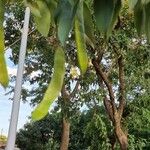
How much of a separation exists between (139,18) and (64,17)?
284 millimetres

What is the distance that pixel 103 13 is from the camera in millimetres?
1214

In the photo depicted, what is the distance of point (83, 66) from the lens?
1.22m

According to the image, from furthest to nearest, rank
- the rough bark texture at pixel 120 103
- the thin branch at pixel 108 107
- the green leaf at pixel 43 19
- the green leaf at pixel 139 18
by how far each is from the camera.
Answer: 1. the thin branch at pixel 108 107
2. the rough bark texture at pixel 120 103
3. the green leaf at pixel 139 18
4. the green leaf at pixel 43 19

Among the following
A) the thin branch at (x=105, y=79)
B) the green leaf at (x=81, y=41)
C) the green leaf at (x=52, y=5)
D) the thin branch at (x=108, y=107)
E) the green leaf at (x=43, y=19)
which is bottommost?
the green leaf at (x=81, y=41)

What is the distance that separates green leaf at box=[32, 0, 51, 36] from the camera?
125 cm

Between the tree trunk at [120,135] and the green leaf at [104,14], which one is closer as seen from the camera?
the green leaf at [104,14]

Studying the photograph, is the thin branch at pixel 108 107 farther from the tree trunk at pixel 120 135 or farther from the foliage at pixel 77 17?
the foliage at pixel 77 17

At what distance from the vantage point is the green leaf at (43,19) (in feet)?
4.10

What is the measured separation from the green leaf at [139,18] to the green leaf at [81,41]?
0.16 meters

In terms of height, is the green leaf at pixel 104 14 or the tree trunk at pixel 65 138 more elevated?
the tree trunk at pixel 65 138

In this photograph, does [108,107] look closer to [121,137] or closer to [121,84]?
[121,84]

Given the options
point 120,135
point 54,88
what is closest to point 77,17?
point 54,88

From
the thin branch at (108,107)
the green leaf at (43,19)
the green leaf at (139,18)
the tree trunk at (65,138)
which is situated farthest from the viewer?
the tree trunk at (65,138)

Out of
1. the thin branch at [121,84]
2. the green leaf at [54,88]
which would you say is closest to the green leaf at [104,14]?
the green leaf at [54,88]
